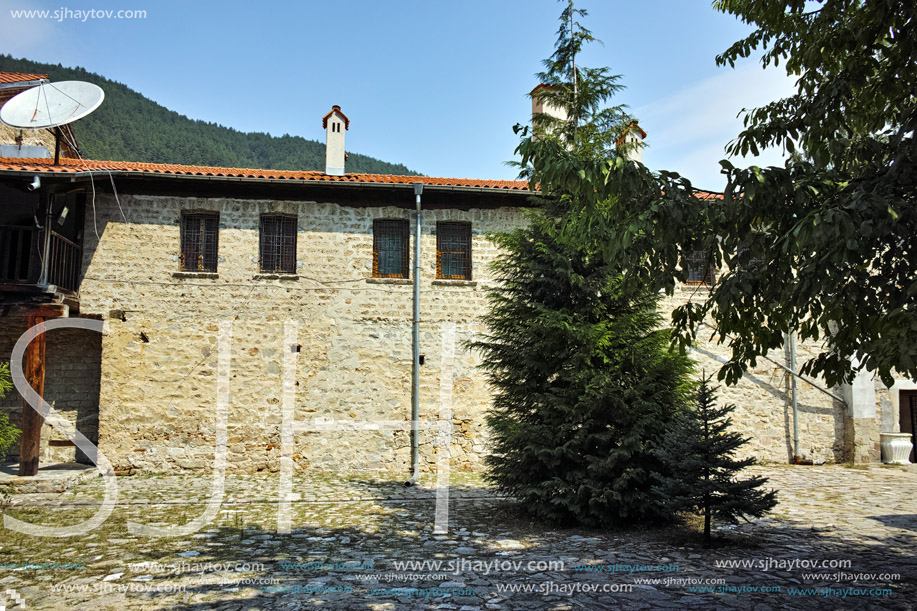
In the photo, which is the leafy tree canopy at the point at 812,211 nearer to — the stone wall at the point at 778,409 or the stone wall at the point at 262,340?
the stone wall at the point at 262,340

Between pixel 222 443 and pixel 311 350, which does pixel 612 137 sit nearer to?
pixel 311 350

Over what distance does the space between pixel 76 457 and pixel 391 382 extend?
6.10 meters

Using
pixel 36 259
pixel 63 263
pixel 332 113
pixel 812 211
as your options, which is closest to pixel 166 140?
pixel 332 113

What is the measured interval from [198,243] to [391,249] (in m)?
3.73

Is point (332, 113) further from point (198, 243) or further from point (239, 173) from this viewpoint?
point (198, 243)

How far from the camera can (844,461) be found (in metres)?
12.7

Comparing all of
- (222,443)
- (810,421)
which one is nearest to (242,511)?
(222,443)

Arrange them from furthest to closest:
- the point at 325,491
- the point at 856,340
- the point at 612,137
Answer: the point at 325,491 < the point at 612,137 < the point at 856,340

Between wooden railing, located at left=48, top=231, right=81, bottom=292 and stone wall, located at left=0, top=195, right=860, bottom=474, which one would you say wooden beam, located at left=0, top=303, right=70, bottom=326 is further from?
stone wall, located at left=0, top=195, right=860, bottom=474

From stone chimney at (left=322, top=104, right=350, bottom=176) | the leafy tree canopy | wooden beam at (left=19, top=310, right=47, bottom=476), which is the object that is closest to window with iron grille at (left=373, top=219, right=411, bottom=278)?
stone chimney at (left=322, top=104, right=350, bottom=176)

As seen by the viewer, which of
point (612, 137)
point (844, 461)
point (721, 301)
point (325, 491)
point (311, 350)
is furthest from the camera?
point (844, 461)

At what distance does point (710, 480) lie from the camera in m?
5.77

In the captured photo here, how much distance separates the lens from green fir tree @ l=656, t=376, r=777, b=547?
225 inches

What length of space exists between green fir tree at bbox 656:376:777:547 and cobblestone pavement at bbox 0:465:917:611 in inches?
15.2
